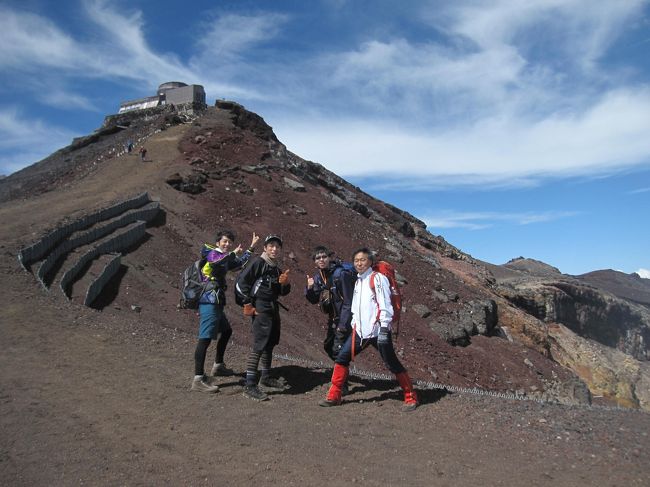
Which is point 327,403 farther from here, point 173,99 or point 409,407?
point 173,99

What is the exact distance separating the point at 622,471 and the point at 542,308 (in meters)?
30.4

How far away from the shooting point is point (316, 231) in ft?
72.8

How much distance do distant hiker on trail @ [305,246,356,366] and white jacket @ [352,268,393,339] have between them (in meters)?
0.23

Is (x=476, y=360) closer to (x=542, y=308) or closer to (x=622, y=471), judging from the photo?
(x=622, y=471)

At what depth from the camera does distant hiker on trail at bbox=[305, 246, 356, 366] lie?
229 inches

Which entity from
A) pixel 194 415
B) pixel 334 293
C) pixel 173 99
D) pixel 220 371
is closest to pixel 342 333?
pixel 334 293

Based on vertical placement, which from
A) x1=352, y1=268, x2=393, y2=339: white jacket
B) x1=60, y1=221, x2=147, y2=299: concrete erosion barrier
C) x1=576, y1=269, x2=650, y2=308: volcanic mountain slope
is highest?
x1=576, y1=269, x2=650, y2=308: volcanic mountain slope

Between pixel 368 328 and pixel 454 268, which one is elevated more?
pixel 454 268

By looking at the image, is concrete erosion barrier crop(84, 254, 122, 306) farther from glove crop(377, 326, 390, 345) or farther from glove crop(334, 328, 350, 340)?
glove crop(377, 326, 390, 345)

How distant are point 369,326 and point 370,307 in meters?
0.20

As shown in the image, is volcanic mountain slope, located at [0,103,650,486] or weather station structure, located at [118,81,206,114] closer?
volcanic mountain slope, located at [0,103,650,486]

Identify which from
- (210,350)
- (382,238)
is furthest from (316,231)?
(210,350)

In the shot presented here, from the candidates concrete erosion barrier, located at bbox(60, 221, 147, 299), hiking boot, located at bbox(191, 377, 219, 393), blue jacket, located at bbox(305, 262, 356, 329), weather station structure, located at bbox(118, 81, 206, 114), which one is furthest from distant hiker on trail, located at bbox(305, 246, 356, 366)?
weather station structure, located at bbox(118, 81, 206, 114)

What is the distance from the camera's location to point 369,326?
542cm
